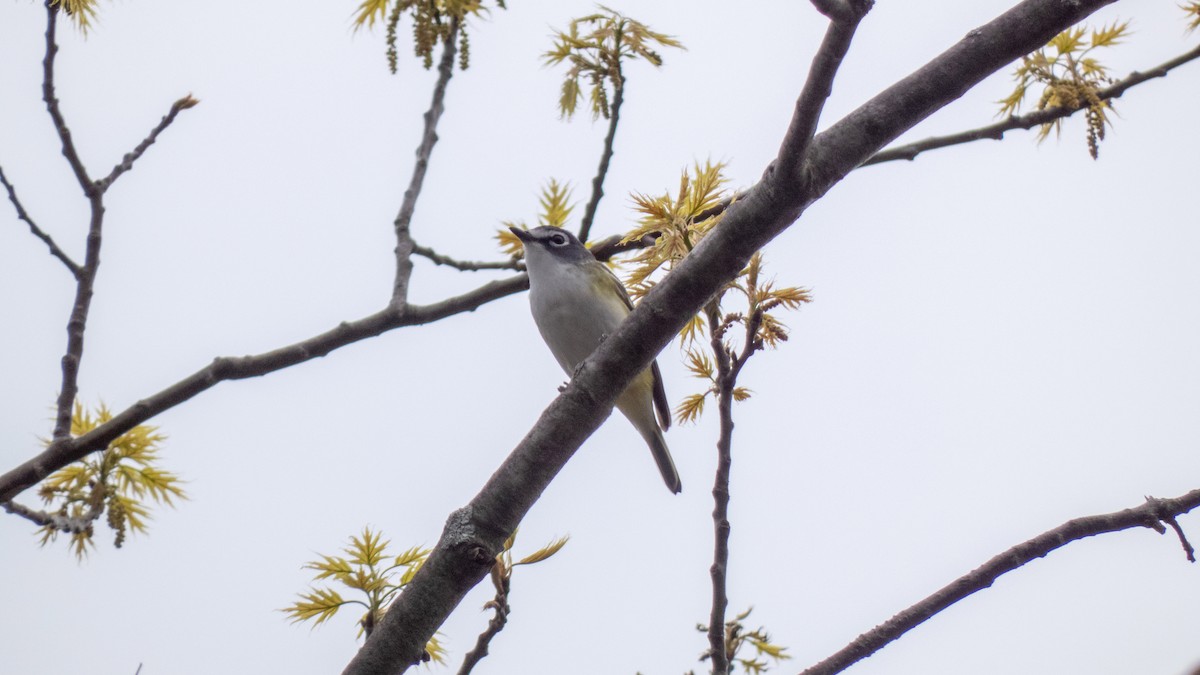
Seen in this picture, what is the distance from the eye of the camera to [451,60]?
12.6 feet

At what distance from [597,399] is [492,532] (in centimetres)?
38

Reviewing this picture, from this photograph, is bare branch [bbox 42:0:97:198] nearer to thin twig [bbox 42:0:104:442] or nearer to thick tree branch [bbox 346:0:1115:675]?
thin twig [bbox 42:0:104:442]

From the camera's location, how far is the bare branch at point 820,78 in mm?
2061

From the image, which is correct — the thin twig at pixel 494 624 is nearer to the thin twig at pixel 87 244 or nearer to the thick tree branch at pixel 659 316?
the thick tree branch at pixel 659 316

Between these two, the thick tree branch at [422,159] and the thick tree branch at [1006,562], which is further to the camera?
the thick tree branch at [422,159]

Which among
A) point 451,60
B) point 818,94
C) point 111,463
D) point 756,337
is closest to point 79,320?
point 111,463

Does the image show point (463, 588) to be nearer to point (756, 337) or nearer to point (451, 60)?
point (756, 337)

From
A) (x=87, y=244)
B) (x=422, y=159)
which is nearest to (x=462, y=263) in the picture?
(x=422, y=159)

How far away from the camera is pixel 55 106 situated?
131 inches

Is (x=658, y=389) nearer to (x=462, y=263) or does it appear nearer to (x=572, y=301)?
(x=572, y=301)

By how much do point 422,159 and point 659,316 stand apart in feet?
5.82

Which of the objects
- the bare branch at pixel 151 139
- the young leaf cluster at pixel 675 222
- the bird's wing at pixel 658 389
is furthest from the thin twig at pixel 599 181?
the bird's wing at pixel 658 389

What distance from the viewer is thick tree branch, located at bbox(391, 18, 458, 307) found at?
3.73m

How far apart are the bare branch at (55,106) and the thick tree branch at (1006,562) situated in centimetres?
264
